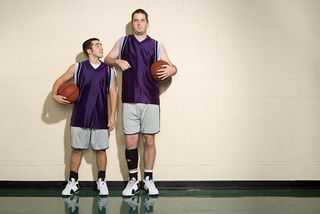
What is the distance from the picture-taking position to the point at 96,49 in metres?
3.57

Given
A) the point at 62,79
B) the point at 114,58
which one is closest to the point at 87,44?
the point at 114,58

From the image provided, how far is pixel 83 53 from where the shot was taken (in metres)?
3.77

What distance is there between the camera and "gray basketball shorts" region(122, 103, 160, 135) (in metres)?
3.57

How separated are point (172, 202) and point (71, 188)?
92cm

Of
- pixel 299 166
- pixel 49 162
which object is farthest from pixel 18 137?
pixel 299 166

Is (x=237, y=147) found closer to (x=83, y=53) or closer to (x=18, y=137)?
(x=83, y=53)

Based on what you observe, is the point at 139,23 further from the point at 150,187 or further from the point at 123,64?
the point at 150,187

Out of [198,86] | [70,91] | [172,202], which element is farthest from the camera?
[198,86]

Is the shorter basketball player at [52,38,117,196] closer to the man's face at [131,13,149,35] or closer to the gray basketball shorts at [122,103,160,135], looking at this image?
the gray basketball shorts at [122,103,160,135]

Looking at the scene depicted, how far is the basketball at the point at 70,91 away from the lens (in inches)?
137

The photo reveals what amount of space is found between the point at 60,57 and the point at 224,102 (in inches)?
62.7

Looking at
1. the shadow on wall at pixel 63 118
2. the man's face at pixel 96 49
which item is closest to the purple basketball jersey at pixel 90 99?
the man's face at pixel 96 49

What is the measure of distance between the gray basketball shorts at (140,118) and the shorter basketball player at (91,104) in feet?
0.43

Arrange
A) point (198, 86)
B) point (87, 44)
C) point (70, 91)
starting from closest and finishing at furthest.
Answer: point (70, 91)
point (87, 44)
point (198, 86)
